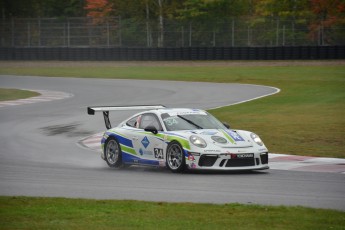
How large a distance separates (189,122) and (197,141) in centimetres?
104

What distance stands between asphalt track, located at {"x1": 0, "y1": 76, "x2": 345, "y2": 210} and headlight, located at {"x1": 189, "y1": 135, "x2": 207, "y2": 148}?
1.63 ft

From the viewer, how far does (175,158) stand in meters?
14.8

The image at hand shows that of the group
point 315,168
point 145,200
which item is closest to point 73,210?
point 145,200

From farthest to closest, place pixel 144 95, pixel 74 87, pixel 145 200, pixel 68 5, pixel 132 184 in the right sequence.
→ pixel 68 5, pixel 74 87, pixel 144 95, pixel 132 184, pixel 145 200

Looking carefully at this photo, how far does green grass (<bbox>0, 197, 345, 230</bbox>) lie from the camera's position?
8.65m

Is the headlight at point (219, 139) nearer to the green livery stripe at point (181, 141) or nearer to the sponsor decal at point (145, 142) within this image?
the green livery stripe at point (181, 141)

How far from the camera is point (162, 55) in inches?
2109

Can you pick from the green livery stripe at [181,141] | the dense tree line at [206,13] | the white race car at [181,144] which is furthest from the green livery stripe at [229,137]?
the dense tree line at [206,13]

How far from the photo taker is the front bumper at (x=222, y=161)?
14414mm

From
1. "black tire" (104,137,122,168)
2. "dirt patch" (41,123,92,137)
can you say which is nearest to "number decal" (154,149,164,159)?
"black tire" (104,137,122,168)

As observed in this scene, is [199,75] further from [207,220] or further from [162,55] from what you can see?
[207,220]

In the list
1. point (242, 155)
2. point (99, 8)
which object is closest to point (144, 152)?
point (242, 155)

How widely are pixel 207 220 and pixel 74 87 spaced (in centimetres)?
3002

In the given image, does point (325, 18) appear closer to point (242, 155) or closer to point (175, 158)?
point (175, 158)
